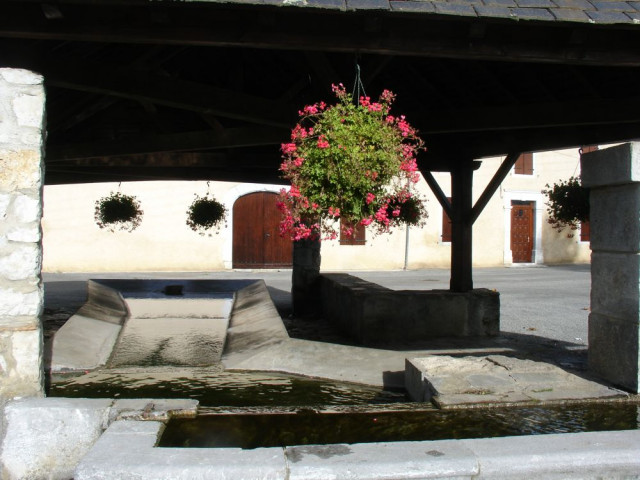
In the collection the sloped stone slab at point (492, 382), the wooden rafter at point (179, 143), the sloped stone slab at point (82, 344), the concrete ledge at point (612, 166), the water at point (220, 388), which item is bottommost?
the water at point (220, 388)

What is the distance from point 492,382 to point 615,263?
110cm

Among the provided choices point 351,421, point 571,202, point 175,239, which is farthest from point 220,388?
point 175,239

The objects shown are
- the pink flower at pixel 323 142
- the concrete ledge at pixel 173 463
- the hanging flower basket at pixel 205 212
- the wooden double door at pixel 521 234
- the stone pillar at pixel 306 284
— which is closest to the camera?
the concrete ledge at pixel 173 463

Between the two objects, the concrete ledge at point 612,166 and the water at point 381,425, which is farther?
the concrete ledge at point 612,166

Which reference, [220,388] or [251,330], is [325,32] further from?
[251,330]

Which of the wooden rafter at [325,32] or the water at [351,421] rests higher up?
the wooden rafter at [325,32]

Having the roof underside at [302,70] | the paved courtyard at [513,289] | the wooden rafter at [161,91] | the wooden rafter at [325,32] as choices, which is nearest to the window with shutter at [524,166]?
the paved courtyard at [513,289]

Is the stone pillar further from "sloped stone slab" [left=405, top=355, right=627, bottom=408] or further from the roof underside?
"sloped stone slab" [left=405, top=355, right=627, bottom=408]

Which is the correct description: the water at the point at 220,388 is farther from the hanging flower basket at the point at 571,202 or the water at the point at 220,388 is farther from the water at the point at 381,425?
the hanging flower basket at the point at 571,202

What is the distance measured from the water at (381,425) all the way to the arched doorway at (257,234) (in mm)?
13496

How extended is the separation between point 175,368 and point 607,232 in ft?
10.5

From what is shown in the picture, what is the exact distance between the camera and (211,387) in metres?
4.11

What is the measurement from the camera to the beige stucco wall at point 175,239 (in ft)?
49.4

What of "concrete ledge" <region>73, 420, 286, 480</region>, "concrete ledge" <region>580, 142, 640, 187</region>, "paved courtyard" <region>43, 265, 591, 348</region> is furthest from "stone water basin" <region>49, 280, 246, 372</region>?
"concrete ledge" <region>580, 142, 640, 187</region>
